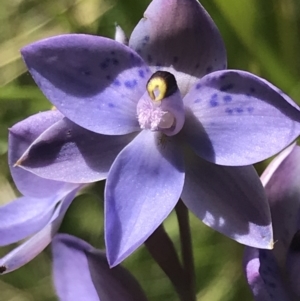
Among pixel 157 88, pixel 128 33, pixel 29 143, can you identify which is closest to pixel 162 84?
pixel 157 88

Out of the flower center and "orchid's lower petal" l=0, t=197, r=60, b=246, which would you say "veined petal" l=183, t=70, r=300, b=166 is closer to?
the flower center

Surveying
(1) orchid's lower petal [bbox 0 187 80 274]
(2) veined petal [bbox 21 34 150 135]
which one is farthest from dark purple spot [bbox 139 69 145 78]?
(1) orchid's lower petal [bbox 0 187 80 274]

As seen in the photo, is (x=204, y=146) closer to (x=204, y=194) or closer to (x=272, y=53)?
(x=204, y=194)

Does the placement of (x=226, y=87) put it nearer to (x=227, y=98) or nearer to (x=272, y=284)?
(x=227, y=98)

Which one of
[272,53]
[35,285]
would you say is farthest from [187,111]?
[35,285]

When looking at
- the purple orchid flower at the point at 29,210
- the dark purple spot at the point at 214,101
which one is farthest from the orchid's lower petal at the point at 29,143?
the dark purple spot at the point at 214,101
